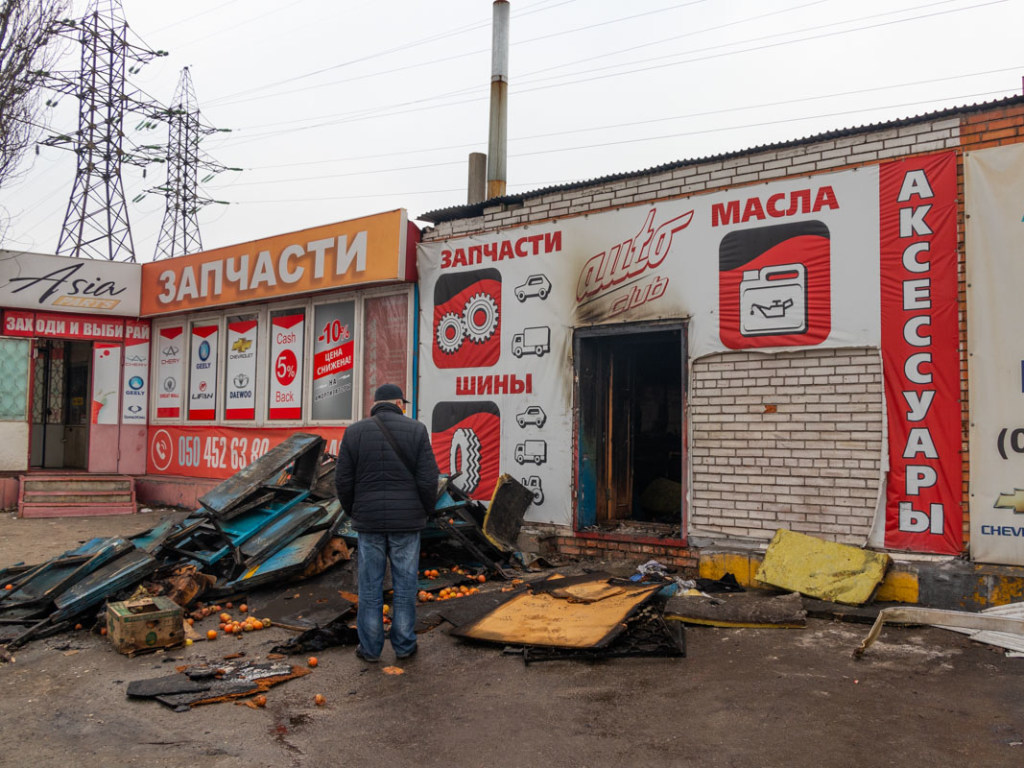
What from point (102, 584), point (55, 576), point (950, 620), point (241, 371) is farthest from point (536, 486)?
point (241, 371)

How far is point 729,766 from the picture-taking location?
11.5 ft

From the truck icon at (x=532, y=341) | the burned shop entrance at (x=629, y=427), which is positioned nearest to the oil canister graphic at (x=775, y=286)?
the burned shop entrance at (x=629, y=427)

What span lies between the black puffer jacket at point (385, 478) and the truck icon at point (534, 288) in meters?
3.75

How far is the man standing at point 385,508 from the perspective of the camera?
5336mm

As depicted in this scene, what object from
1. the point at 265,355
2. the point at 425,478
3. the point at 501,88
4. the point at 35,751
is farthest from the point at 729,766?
the point at 501,88

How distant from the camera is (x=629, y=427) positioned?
9539 mm

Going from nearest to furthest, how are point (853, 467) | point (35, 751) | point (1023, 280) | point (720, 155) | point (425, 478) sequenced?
point (35, 751) → point (425, 478) → point (1023, 280) → point (853, 467) → point (720, 155)

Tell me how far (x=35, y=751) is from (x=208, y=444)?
31.5 feet

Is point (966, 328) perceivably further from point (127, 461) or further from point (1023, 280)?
point (127, 461)

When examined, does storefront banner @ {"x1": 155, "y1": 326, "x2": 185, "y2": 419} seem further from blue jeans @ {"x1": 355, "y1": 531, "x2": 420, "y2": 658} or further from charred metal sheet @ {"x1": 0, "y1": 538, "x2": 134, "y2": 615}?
blue jeans @ {"x1": 355, "y1": 531, "x2": 420, "y2": 658}

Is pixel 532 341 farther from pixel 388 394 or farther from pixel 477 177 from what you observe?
pixel 477 177

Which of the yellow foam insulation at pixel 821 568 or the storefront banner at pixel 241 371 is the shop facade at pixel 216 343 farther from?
the yellow foam insulation at pixel 821 568

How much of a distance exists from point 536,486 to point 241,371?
625 centimetres

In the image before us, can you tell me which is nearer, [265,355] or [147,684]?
[147,684]
